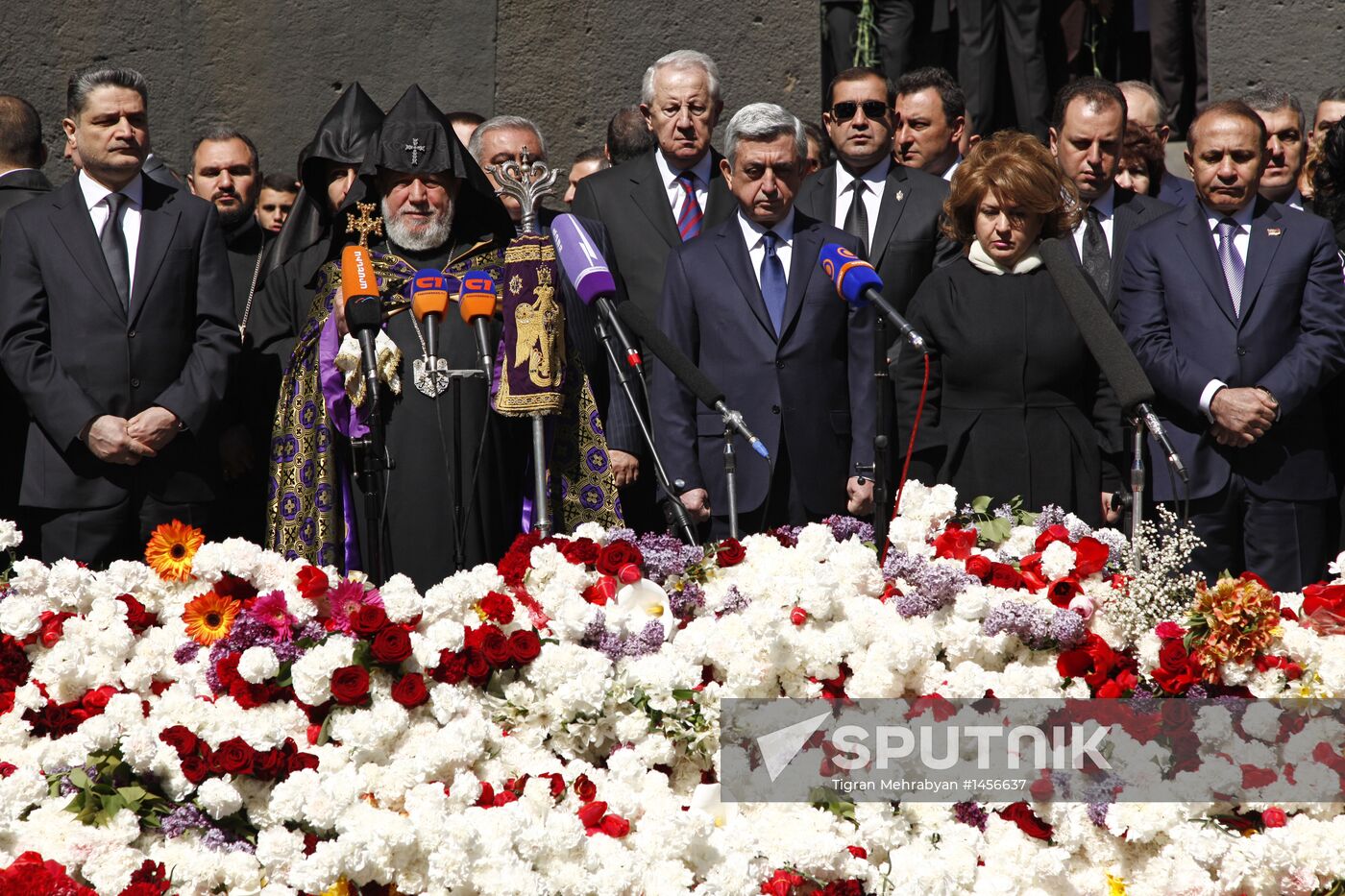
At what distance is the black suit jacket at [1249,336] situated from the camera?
603 cm

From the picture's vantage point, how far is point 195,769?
351cm

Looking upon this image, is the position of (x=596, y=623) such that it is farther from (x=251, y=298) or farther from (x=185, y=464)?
(x=251, y=298)

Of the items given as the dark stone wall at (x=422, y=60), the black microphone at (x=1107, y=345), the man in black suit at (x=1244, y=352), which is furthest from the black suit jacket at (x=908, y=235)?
the dark stone wall at (x=422, y=60)

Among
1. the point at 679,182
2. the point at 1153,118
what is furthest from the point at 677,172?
the point at 1153,118

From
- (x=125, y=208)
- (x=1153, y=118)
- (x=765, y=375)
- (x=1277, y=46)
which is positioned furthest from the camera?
(x=1277, y=46)

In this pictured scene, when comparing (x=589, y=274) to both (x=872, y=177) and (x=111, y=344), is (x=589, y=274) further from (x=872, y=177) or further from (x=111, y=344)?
(x=872, y=177)

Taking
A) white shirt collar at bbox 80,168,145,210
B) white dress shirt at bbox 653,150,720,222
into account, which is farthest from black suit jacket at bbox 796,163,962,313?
white shirt collar at bbox 80,168,145,210

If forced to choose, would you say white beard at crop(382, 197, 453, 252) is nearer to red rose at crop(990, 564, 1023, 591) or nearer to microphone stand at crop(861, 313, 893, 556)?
microphone stand at crop(861, 313, 893, 556)

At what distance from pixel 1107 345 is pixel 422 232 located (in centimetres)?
262

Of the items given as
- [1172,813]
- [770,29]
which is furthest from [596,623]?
[770,29]

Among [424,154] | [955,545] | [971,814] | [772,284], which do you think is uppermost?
[424,154]

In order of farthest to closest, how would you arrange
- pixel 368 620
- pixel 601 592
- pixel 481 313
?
1. pixel 481 313
2. pixel 601 592
3. pixel 368 620

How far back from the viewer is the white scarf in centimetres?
584

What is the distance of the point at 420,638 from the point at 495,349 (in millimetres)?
A: 2065
